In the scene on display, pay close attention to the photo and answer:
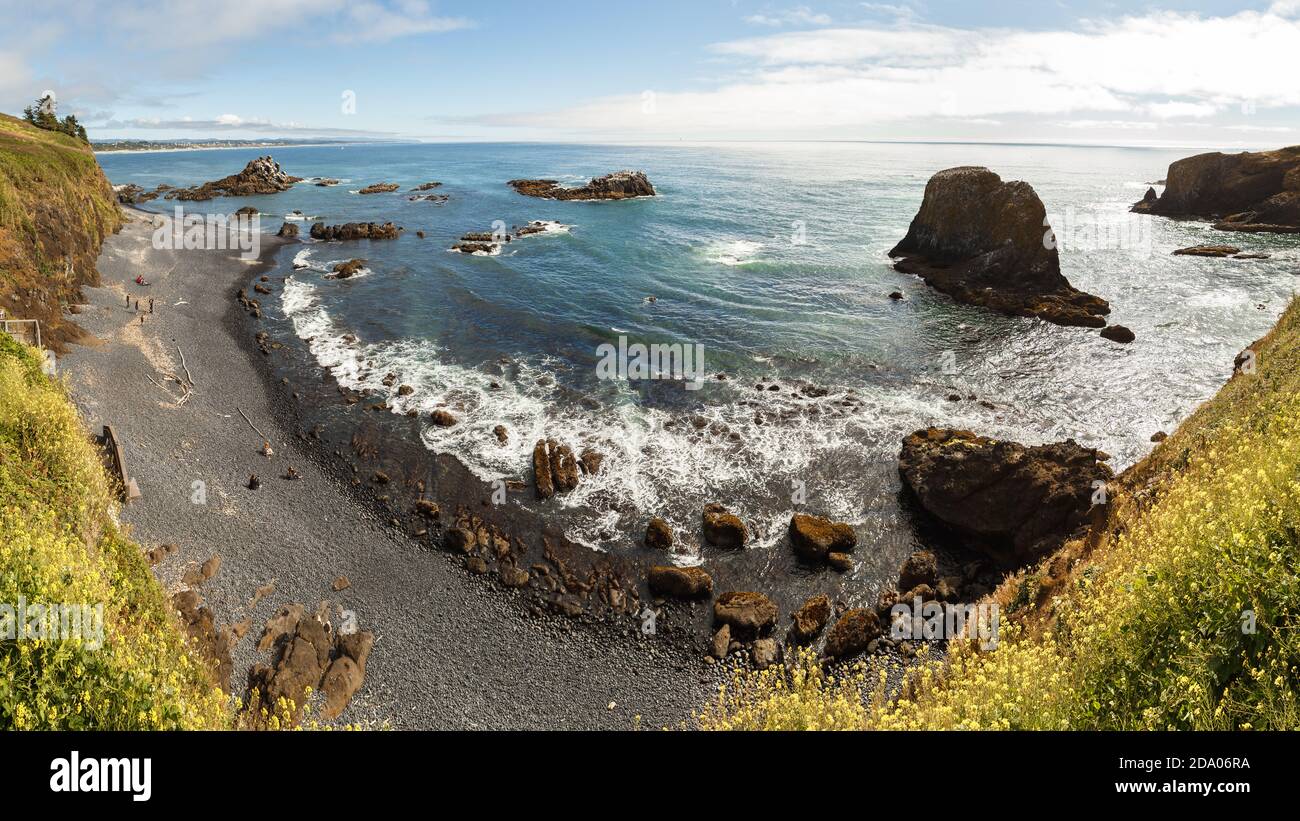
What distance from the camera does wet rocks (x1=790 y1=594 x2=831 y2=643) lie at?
1956 centimetres

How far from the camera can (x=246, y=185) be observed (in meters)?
112

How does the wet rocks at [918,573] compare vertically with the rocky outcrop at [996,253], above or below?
below

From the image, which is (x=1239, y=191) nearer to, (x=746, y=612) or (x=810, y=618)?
(x=810, y=618)

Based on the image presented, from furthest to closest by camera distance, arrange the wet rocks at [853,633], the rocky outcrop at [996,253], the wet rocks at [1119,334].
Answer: the rocky outcrop at [996,253]
the wet rocks at [1119,334]
the wet rocks at [853,633]

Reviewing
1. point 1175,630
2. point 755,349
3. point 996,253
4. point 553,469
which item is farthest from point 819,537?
point 996,253

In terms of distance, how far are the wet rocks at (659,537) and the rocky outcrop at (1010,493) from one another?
11.6m

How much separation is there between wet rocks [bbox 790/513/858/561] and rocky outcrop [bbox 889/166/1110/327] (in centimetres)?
3601

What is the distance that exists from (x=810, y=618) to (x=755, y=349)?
959 inches

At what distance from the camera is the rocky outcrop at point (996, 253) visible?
47625mm

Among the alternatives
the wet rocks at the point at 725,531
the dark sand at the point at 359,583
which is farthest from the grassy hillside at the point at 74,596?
the wet rocks at the point at 725,531

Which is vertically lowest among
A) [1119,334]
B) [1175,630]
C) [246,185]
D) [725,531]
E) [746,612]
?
[746,612]

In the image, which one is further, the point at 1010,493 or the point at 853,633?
the point at 1010,493

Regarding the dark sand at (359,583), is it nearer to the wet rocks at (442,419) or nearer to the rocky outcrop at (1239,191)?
the wet rocks at (442,419)
